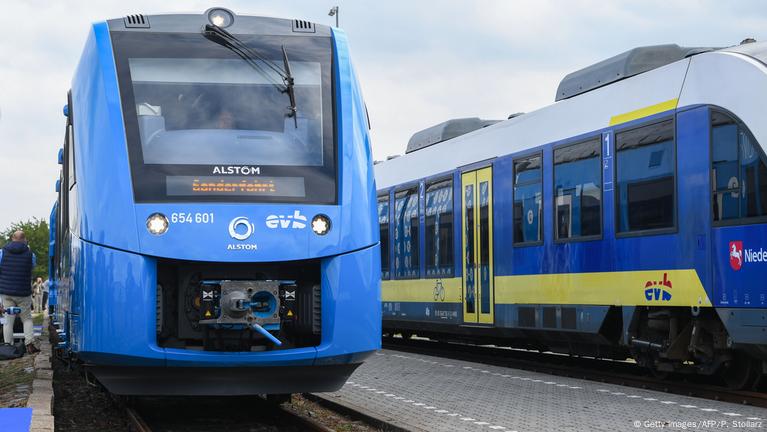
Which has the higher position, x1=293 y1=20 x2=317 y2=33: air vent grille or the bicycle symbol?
x1=293 y1=20 x2=317 y2=33: air vent grille

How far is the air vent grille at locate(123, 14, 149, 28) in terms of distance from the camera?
9.03 meters

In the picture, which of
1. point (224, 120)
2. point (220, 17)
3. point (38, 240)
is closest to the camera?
point (224, 120)

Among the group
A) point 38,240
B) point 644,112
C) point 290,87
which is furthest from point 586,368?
point 38,240

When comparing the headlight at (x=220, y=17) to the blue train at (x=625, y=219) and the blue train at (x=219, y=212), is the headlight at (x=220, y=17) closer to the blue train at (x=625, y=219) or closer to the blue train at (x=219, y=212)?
the blue train at (x=219, y=212)

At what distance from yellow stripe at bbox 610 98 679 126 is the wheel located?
2615 millimetres

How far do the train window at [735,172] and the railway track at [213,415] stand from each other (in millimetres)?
4390

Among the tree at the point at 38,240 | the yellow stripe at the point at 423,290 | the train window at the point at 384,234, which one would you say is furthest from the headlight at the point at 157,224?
the tree at the point at 38,240

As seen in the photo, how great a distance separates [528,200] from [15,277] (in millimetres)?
7223

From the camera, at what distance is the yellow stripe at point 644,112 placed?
471 inches

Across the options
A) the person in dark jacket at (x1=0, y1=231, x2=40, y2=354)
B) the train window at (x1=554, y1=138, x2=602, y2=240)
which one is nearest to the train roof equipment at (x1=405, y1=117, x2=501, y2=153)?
the train window at (x1=554, y1=138, x2=602, y2=240)

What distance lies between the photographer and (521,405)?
10.8 metres

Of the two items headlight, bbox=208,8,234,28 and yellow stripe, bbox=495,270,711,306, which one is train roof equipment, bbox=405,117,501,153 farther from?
headlight, bbox=208,8,234,28

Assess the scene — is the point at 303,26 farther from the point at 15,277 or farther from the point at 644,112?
the point at 15,277

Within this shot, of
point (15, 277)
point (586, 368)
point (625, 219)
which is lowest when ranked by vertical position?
point (586, 368)
